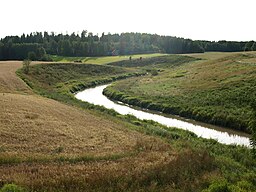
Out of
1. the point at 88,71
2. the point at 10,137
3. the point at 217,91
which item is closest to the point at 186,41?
the point at 88,71

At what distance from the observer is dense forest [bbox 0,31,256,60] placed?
14600 centimetres

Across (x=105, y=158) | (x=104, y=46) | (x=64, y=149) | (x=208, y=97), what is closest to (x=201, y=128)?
(x=208, y=97)

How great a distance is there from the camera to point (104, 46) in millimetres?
164625

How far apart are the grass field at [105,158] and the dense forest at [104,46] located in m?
107

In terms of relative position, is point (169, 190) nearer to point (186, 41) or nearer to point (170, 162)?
point (170, 162)

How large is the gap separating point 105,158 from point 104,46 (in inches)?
5832

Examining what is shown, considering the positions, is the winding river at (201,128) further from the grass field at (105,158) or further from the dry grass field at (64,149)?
the dry grass field at (64,149)

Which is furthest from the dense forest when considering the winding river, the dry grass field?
the dry grass field

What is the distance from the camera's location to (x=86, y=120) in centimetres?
3206

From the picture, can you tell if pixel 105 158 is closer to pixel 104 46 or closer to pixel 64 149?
pixel 64 149

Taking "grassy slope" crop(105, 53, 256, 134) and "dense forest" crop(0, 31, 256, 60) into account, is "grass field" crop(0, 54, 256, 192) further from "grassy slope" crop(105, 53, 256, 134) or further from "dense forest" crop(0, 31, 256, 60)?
"dense forest" crop(0, 31, 256, 60)

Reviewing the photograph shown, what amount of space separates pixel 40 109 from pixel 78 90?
4008cm

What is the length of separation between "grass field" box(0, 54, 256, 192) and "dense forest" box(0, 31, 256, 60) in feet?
351

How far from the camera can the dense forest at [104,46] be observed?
146000mm
